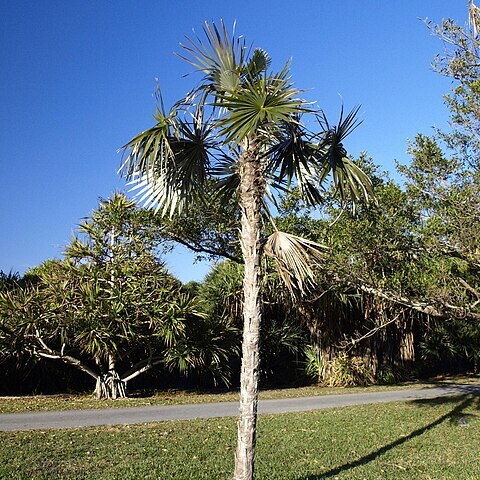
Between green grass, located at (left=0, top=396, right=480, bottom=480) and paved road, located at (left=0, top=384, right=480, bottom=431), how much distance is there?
32.7 inches

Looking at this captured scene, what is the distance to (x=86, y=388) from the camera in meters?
17.4

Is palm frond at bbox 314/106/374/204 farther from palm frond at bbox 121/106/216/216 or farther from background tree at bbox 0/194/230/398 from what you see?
background tree at bbox 0/194/230/398

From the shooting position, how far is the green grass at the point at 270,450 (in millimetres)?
7344

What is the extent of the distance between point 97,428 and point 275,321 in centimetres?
1024

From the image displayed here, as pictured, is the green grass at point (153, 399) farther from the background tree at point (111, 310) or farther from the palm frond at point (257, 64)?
the palm frond at point (257, 64)

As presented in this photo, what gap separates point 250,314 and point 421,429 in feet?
22.4

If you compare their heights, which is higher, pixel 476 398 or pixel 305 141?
pixel 305 141

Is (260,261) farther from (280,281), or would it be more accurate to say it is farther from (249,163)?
(280,281)

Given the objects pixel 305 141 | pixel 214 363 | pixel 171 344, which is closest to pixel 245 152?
pixel 305 141

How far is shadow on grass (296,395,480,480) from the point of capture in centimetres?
755

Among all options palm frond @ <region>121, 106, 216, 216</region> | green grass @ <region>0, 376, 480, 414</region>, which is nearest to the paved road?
green grass @ <region>0, 376, 480, 414</region>

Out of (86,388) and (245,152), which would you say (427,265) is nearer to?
(245,152)

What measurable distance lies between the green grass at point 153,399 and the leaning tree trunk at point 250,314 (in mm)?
8124

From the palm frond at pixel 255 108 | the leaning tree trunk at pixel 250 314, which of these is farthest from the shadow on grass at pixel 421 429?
the palm frond at pixel 255 108
